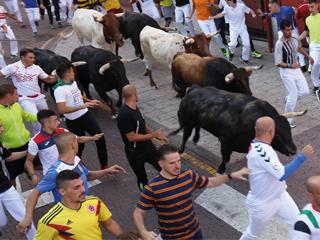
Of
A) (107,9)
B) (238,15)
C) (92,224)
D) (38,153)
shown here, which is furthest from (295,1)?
(92,224)

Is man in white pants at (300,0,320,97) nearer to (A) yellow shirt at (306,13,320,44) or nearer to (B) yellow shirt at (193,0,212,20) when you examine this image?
(A) yellow shirt at (306,13,320,44)

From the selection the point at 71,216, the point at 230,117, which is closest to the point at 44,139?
the point at 71,216

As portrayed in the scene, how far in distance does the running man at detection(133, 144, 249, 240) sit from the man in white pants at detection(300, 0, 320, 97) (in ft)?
19.6

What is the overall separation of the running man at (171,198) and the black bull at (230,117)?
94.3 inches

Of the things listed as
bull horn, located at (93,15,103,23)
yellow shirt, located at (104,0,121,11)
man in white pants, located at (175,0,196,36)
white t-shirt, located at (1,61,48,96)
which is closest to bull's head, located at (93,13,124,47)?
bull horn, located at (93,15,103,23)

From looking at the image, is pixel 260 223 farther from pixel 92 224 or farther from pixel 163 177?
pixel 92 224

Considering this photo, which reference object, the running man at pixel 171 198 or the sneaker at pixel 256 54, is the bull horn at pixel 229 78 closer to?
the running man at pixel 171 198

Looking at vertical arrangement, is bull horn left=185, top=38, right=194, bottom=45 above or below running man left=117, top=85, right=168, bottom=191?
below

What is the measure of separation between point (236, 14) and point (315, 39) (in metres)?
2.62

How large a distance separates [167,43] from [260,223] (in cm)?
674

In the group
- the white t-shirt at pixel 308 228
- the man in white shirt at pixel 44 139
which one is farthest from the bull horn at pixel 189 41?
the white t-shirt at pixel 308 228

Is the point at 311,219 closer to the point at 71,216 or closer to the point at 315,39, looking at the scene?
the point at 71,216

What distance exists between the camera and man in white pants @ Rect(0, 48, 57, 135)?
851 cm

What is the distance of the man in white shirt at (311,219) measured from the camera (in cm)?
395
